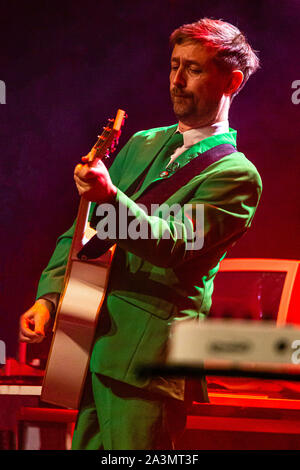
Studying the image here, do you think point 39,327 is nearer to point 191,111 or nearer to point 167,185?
point 167,185

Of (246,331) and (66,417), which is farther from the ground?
(246,331)

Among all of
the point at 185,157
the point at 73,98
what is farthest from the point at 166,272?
the point at 73,98

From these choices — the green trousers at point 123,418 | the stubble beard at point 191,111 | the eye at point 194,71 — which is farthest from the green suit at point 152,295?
the eye at point 194,71

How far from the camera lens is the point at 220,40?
1.86m

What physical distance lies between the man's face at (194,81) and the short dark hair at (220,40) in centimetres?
2

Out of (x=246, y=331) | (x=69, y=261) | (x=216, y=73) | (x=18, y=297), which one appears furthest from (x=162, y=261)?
(x=18, y=297)

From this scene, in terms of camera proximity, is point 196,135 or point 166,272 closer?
point 166,272

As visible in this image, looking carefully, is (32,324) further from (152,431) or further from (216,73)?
A: (216,73)

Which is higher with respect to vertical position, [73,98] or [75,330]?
[73,98]

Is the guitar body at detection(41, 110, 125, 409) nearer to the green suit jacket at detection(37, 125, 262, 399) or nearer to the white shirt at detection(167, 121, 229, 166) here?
the green suit jacket at detection(37, 125, 262, 399)

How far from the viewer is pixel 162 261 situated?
1.58 m

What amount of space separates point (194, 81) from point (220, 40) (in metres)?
0.14

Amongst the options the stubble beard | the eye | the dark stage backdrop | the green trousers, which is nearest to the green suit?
the green trousers
